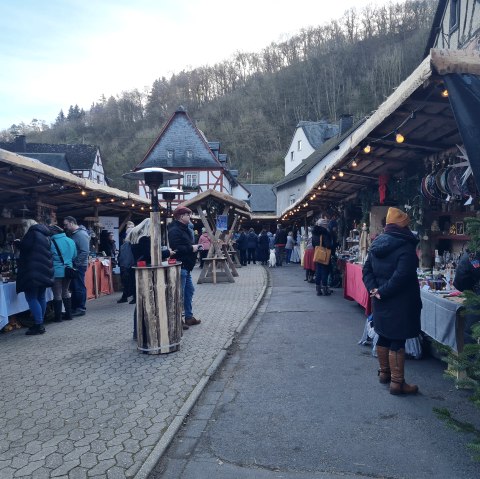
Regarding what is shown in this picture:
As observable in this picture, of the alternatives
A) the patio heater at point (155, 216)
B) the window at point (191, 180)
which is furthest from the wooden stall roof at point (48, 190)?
the window at point (191, 180)

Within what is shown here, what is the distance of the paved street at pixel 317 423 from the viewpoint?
3.08m

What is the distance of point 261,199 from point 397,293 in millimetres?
44284

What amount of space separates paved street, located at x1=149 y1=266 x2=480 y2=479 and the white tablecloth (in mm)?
3629

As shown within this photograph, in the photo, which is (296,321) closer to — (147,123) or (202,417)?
(202,417)

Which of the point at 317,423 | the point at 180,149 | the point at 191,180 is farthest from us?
the point at 180,149

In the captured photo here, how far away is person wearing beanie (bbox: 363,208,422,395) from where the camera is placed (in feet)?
14.0


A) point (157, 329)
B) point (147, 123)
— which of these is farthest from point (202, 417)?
point (147, 123)

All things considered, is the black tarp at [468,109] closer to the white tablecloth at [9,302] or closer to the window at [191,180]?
the white tablecloth at [9,302]

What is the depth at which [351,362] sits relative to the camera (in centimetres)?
548

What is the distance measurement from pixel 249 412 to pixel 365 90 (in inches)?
2172

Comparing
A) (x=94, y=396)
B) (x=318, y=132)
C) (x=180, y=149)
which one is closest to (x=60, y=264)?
(x=94, y=396)

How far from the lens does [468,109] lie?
3166mm

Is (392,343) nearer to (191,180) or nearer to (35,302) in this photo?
(35,302)

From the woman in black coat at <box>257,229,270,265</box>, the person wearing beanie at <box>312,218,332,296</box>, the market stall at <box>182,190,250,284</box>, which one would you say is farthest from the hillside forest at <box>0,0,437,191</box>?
the person wearing beanie at <box>312,218,332,296</box>
